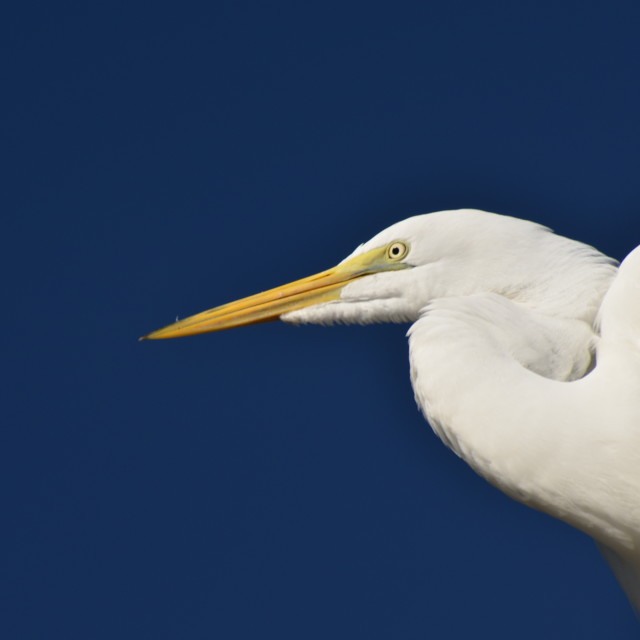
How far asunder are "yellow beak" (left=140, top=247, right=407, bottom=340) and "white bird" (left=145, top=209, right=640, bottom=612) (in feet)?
0.65

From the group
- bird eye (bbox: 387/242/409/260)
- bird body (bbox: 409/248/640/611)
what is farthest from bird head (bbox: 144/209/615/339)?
bird body (bbox: 409/248/640/611)

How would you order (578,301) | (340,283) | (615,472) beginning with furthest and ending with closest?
1. (340,283)
2. (578,301)
3. (615,472)

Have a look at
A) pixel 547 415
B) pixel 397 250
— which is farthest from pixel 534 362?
pixel 397 250

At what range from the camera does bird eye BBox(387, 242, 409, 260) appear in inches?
202

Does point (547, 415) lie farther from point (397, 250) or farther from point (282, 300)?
point (282, 300)

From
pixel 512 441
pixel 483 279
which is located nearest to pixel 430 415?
pixel 512 441

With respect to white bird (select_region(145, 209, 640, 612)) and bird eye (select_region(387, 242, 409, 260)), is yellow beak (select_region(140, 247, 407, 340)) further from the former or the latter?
white bird (select_region(145, 209, 640, 612))

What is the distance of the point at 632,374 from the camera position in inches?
157

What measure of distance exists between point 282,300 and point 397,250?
24.5 inches

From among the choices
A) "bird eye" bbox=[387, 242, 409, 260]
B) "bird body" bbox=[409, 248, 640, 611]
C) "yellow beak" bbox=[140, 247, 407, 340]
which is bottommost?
"bird body" bbox=[409, 248, 640, 611]

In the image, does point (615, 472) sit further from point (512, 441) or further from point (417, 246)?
point (417, 246)

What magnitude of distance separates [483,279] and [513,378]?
922 mm

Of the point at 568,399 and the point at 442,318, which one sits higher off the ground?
the point at 442,318

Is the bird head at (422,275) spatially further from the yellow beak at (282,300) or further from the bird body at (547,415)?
the bird body at (547,415)
